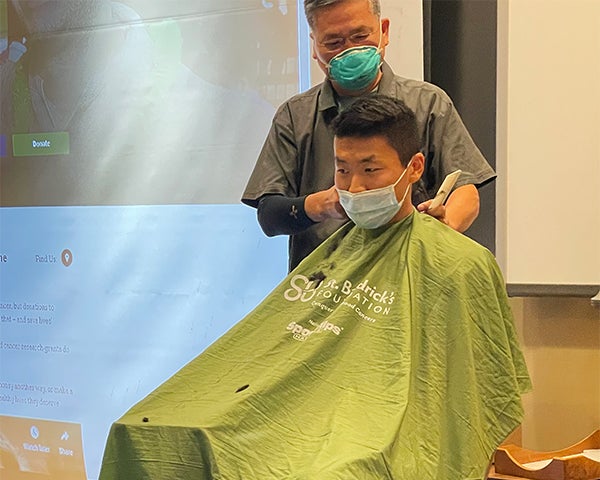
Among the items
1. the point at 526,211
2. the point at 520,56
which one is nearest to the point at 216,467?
the point at 526,211

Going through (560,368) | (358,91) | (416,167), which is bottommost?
(560,368)

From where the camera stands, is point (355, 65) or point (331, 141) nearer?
point (355, 65)

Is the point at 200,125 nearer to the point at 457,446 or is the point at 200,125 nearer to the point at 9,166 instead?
the point at 9,166

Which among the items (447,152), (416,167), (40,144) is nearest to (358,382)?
(416,167)

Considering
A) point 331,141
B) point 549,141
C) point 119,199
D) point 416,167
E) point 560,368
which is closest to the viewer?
point 416,167

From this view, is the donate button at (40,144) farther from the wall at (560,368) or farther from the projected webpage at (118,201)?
the wall at (560,368)

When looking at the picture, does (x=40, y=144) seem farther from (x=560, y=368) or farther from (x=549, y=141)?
(x=560, y=368)

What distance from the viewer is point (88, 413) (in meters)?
2.63

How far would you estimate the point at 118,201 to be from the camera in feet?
8.55

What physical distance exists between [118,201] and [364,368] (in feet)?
4.74

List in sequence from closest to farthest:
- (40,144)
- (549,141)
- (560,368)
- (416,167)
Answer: (416,167) < (549,141) < (560,368) < (40,144)

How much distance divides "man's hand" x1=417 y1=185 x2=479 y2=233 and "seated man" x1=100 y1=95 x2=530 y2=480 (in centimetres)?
3

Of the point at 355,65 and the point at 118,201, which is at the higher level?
the point at 355,65

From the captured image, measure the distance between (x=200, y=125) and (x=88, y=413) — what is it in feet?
3.22
